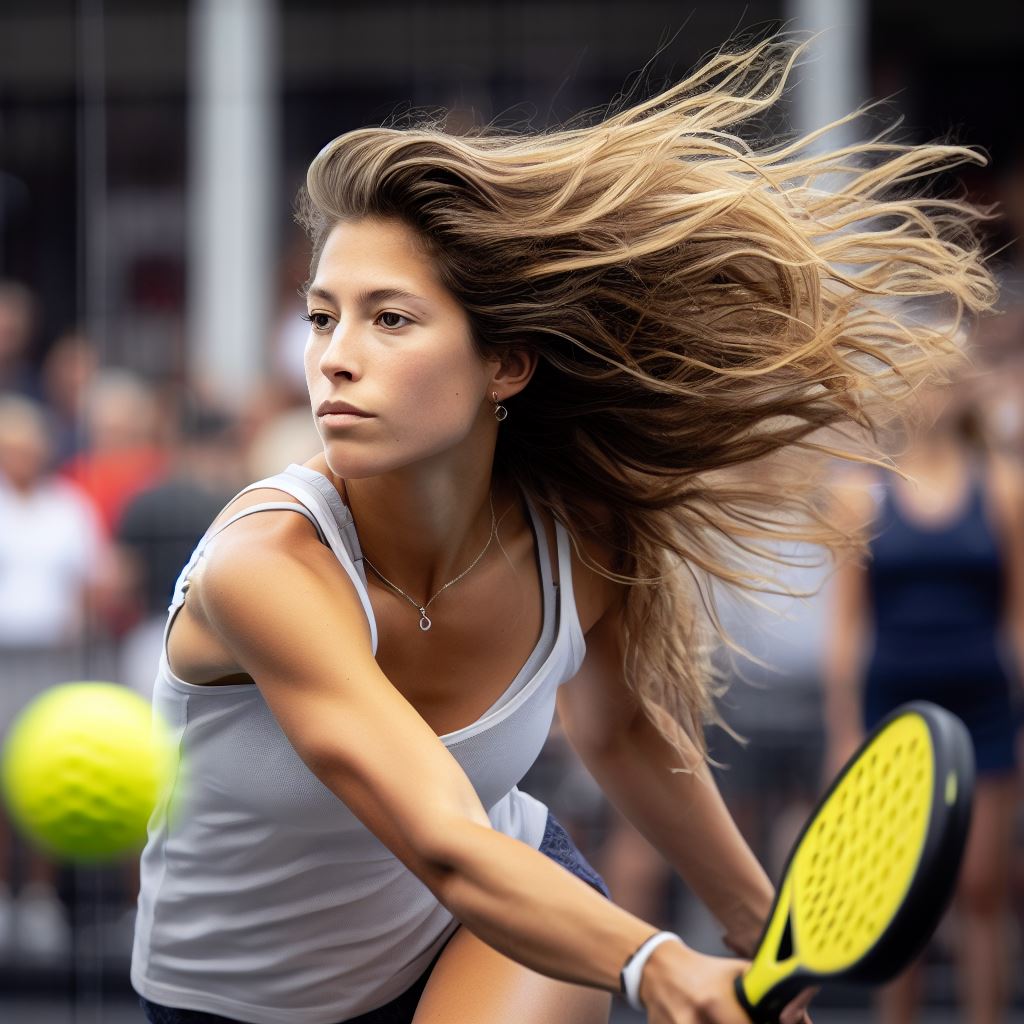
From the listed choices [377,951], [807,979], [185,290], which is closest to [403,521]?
[377,951]

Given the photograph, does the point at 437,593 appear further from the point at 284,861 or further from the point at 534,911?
the point at 534,911

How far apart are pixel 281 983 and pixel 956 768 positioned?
4.42ft

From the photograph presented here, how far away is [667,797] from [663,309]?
802 millimetres

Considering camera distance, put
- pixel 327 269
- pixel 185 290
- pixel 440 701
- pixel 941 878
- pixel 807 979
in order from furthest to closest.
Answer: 1. pixel 185 290
2. pixel 440 701
3. pixel 327 269
4. pixel 807 979
5. pixel 941 878

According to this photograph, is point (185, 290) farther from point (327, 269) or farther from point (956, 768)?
point (956, 768)

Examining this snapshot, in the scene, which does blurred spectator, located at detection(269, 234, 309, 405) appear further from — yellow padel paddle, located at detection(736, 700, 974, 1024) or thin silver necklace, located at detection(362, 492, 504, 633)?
yellow padel paddle, located at detection(736, 700, 974, 1024)

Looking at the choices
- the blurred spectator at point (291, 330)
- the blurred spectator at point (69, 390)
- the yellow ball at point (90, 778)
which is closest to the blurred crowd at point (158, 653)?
the blurred spectator at point (69, 390)

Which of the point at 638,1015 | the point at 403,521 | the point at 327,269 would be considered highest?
the point at 327,269

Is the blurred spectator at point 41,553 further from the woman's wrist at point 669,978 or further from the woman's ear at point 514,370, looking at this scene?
the woman's wrist at point 669,978

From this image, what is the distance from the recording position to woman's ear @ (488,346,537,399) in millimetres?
2678

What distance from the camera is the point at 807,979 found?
190 cm

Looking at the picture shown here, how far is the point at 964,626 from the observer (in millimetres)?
5492

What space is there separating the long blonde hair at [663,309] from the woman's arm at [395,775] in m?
0.51

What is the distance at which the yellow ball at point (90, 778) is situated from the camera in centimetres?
294
